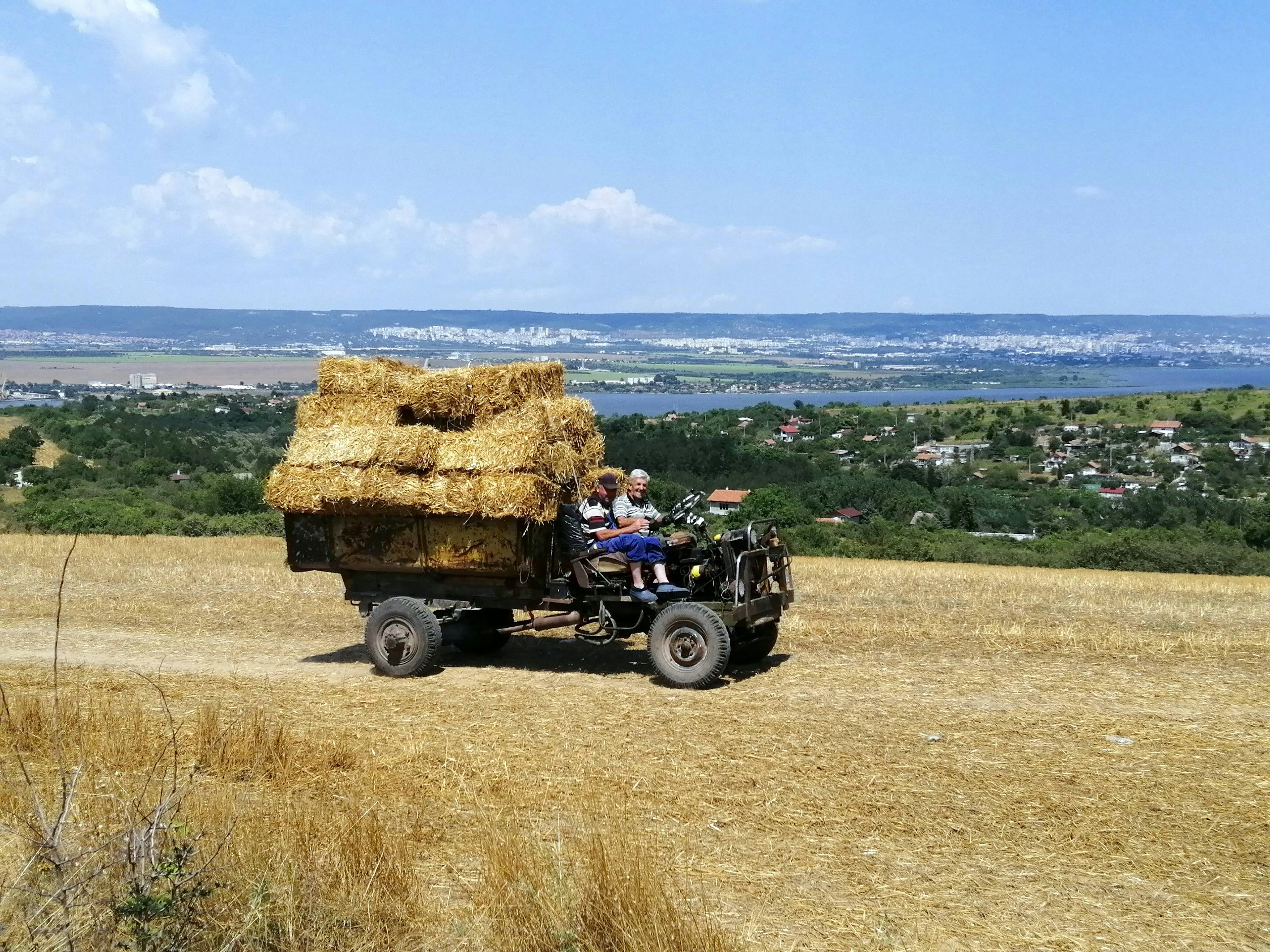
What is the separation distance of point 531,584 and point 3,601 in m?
9.37

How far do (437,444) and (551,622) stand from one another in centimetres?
206

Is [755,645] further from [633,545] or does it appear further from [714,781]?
[714,781]

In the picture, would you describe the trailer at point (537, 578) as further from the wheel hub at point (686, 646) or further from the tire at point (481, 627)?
the tire at point (481, 627)

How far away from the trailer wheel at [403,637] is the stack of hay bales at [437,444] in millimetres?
970

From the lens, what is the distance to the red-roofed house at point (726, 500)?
3847cm

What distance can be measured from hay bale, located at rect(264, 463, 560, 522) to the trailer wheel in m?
0.96

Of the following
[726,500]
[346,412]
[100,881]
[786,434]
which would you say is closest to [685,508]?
[346,412]

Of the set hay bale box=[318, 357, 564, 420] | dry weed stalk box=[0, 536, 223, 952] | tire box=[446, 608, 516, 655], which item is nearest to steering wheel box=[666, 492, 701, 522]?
hay bale box=[318, 357, 564, 420]

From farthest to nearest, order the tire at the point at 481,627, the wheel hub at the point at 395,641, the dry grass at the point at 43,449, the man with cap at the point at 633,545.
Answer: the dry grass at the point at 43,449 → the tire at the point at 481,627 → the wheel hub at the point at 395,641 → the man with cap at the point at 633,545

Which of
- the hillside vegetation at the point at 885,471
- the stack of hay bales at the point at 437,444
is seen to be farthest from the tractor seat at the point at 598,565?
the hillside vegetation at the point at 885,471

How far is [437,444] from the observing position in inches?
464

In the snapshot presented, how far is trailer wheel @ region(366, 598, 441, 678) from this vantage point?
11867 millimetres

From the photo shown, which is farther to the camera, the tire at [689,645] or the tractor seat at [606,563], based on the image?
the tractor seat at [606,563]

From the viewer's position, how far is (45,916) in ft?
15.9
